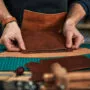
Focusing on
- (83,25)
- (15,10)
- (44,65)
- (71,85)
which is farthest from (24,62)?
(83,25)

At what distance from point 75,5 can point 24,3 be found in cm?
24

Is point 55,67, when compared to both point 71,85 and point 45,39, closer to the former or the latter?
point 71,85

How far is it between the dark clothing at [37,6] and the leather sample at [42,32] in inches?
4.2

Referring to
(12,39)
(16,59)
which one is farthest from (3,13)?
(16,59)

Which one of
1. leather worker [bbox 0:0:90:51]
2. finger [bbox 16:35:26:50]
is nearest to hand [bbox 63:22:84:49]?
leather worker [bbox 0:0:90:51]

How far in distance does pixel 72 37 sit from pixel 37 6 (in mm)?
267

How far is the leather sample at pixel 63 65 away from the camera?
2.49ft

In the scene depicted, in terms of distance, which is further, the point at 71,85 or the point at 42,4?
the point at 42,4

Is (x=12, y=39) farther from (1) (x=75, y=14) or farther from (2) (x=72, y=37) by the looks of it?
(1) (x=75, y=14)

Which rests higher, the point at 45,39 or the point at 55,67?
the point at 55,67

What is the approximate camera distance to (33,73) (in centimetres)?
76

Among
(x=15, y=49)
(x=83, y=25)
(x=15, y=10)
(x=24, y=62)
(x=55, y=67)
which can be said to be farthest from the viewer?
(x=83, y=25)

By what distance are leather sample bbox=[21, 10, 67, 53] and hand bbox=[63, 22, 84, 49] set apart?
20 mm

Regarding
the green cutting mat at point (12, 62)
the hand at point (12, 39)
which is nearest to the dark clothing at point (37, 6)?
the hand at point (12, 39)
